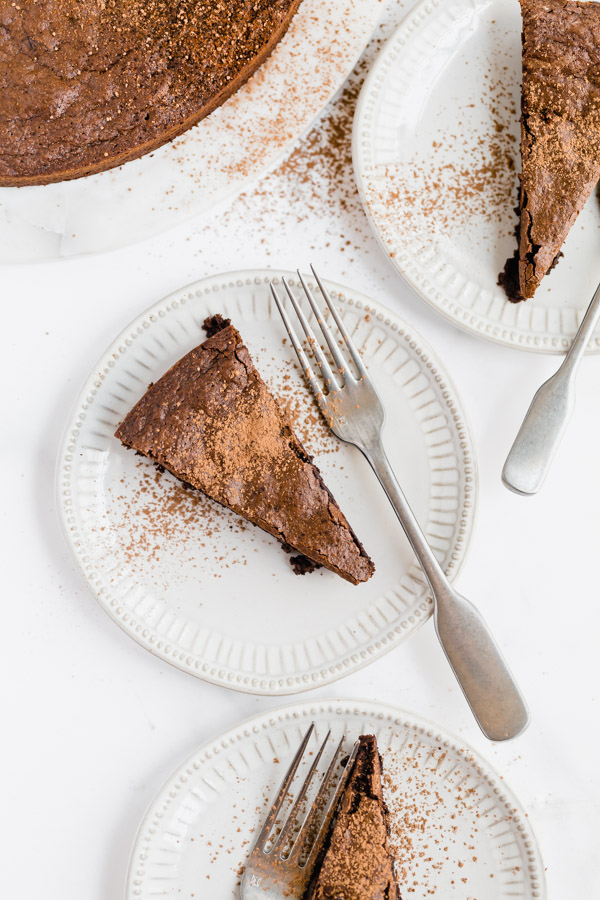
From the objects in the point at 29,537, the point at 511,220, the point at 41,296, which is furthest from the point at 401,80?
the point at 29,537

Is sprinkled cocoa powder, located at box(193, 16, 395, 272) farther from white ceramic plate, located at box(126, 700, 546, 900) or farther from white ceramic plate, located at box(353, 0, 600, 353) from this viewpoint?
white ceramic plate, located at box(126, 700, 546, 900)

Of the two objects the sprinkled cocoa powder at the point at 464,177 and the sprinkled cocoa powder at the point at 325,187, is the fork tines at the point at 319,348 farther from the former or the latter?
the sprinkled cocoa powder at the point at 464,177

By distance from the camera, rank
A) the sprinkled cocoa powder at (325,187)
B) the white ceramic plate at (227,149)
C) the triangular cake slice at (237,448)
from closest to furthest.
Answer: the triangular cake slice at (237,448) → the white ceramic plate at (227,149) → the sprinkled cocoa powder at (325,187)

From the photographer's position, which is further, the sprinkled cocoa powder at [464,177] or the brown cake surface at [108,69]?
the sprinkled cocoa powder at [464,177]

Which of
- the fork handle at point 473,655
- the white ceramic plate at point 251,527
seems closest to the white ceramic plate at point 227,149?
the white ceramic plate at point 251,527

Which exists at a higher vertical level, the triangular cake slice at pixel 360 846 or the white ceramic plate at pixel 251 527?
the white ceramic plate at pixel 251 527

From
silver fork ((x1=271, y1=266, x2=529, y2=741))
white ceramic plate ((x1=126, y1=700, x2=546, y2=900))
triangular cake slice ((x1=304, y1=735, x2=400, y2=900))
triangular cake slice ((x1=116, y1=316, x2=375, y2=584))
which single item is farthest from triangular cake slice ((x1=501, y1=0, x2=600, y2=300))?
triangular cake slice ((x1=304, y1=735, x2=400, y2=900))

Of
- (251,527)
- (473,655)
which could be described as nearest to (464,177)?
(251,527)
